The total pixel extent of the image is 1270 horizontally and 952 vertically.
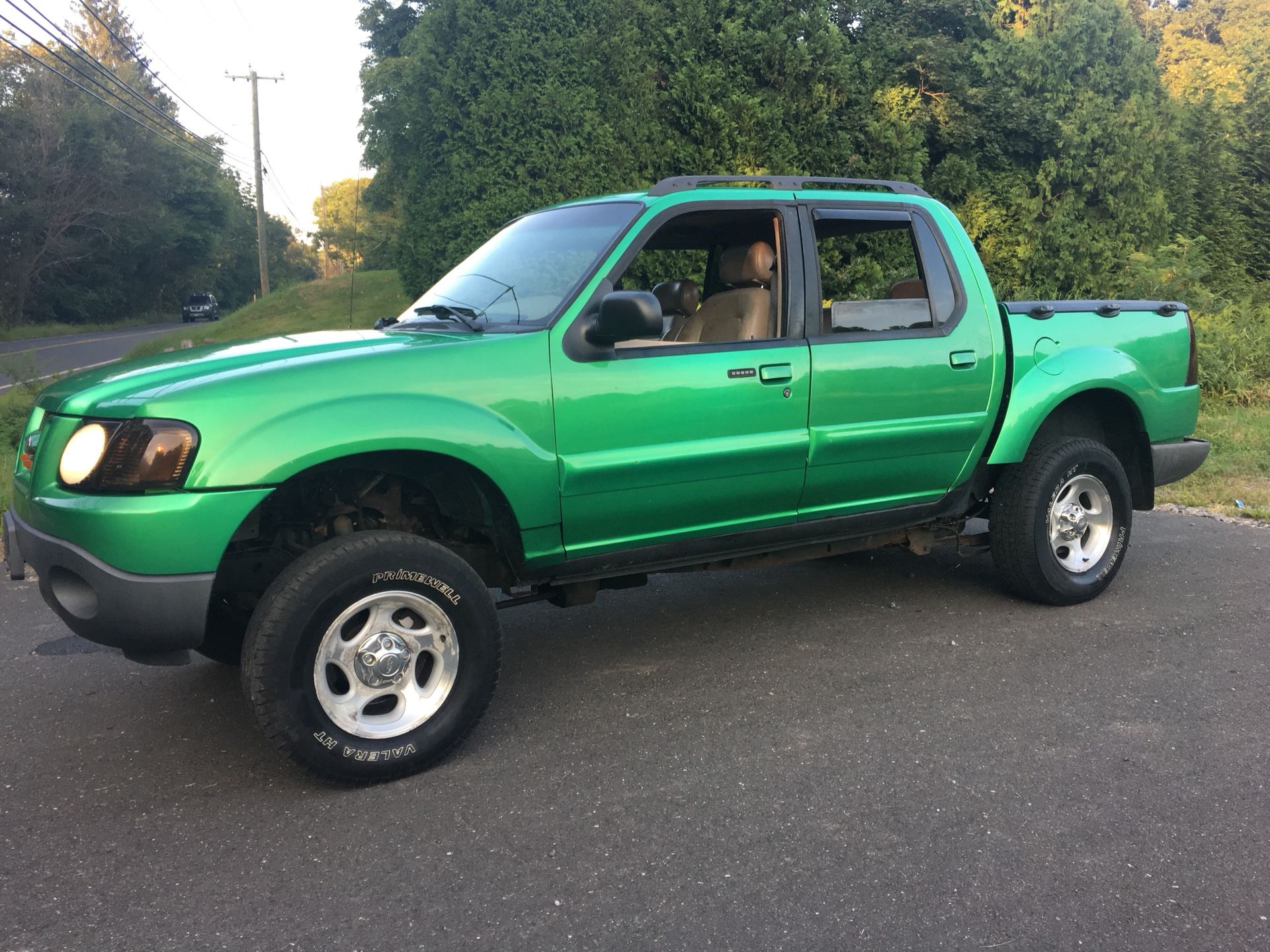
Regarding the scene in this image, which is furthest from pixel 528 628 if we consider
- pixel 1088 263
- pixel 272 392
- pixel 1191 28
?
pixel 1191 28

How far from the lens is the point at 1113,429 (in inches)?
216

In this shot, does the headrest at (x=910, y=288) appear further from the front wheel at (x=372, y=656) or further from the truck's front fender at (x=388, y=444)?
the front wheel at (x=372, y=656)

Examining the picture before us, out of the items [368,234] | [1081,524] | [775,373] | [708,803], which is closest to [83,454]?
[708,803]

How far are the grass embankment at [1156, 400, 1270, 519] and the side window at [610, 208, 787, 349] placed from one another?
13.6 feet

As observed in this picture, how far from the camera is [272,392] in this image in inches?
125

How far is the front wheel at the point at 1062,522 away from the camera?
4906 millimetres

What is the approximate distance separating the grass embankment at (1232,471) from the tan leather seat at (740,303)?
13.7 ft

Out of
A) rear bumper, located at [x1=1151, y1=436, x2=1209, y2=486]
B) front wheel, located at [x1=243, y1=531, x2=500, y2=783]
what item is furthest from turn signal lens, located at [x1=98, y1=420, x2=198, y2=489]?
rear bumper, located at [x1=1151, y1=436, x2=1209, y2=486]

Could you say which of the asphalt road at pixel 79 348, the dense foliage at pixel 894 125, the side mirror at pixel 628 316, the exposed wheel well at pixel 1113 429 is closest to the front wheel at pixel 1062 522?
the exposed wheel well at pixel 1113 429

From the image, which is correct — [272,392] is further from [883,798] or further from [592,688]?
[883,798]

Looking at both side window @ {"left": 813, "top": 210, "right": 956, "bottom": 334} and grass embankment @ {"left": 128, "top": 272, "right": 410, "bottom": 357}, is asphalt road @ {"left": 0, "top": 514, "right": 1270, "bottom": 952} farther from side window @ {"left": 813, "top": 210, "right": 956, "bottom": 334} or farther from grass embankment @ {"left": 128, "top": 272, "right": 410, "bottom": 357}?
grass embankment @ {"left": 128, "top": 272, "right": 410, "bottom": 357}

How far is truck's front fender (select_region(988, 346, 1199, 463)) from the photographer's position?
479 centimetres

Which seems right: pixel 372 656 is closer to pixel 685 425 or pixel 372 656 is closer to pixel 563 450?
pixel 563 450

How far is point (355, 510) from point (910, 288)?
2763 millimetres
